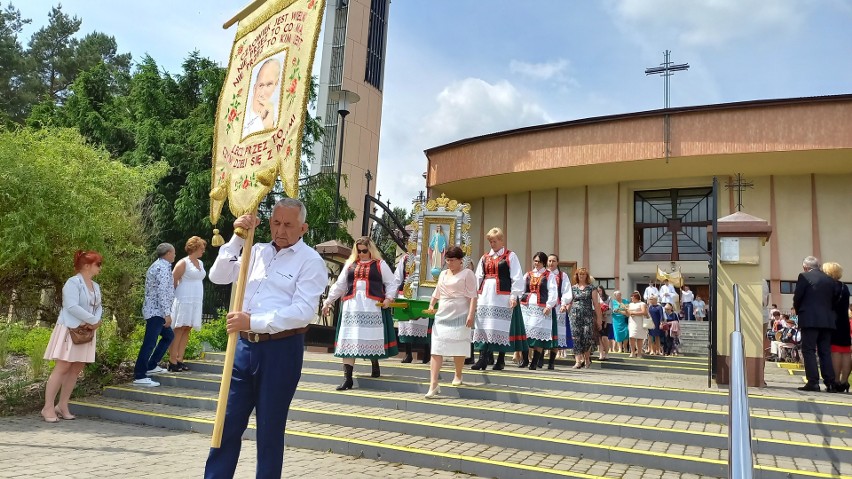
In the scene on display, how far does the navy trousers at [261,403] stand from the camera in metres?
3.55

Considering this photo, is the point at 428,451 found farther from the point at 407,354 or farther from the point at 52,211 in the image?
the point at 52,211

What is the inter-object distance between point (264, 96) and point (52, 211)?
546 cm

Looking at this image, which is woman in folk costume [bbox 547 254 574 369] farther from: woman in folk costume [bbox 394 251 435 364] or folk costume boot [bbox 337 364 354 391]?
folk costume boot [bbox 337 364 354 391]

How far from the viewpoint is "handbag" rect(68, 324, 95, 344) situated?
7.00 m

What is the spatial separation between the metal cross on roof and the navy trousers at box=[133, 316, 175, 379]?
66.5 feet

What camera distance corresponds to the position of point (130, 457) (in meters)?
5.75

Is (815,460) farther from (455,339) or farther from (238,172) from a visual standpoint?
(238,172)

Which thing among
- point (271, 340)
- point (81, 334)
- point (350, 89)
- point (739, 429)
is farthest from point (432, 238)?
point (350, 89)

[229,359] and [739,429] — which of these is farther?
[229,359]

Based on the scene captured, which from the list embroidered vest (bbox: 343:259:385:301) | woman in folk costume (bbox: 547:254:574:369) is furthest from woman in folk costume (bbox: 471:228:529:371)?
embroidered vest (bbox: 343:259:385:301)

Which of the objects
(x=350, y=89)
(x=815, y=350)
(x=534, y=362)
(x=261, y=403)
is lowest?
(x=261, y=403)

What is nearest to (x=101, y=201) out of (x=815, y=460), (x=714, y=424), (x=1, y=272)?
(x=1, y=272)

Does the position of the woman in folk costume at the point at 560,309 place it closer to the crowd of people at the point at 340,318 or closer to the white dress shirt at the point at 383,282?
the crowd of people at the point at 340,318

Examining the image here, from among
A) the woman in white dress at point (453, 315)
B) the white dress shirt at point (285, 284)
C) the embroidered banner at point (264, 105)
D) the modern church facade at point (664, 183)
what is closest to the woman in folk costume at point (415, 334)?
the woman in white dress at point (453, 315)
